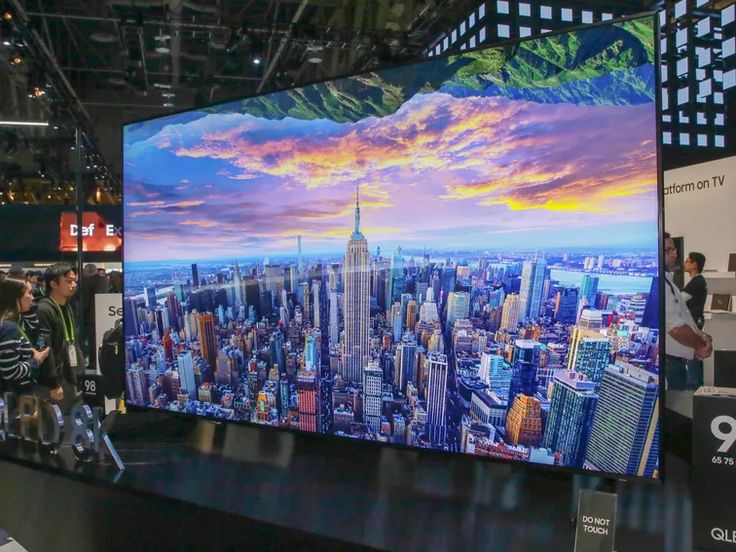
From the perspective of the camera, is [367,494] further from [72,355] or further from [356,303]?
[72,355]

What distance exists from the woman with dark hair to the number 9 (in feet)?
8.92

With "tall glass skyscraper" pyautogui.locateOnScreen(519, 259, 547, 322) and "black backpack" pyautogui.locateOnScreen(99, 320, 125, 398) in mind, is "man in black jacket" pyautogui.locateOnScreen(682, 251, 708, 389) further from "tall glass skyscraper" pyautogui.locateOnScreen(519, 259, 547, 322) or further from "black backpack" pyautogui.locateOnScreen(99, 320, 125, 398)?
"black backpack" pyautogui.locateOnScreen(99, 320, 125, 398)

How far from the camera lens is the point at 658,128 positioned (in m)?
1.59

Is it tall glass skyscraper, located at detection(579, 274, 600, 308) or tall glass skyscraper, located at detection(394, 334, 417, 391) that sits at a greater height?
tall glass skyscraper, located at detection(579, 274, 600, 308)

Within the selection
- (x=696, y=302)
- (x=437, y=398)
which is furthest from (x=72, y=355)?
(x=696, y=302)

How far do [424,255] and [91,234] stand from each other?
9132 mm

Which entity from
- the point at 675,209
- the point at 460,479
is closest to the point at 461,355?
the point at 460,479

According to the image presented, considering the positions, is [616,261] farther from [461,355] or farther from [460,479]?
[460,479]

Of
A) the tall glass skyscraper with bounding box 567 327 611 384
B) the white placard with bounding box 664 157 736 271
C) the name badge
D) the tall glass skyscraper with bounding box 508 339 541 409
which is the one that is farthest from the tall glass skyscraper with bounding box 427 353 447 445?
the white placard with bounding box 664 157 736 271

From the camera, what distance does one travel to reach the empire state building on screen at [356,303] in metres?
2.09

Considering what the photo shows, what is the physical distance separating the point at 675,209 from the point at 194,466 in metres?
6.72

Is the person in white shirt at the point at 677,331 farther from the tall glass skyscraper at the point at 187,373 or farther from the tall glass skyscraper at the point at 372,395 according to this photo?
the tall glass skyscraper at the point at 187,373

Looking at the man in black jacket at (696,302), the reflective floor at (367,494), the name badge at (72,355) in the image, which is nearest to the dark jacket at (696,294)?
the man in black jacket at (696,302)

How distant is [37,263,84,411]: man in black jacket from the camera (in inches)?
134
